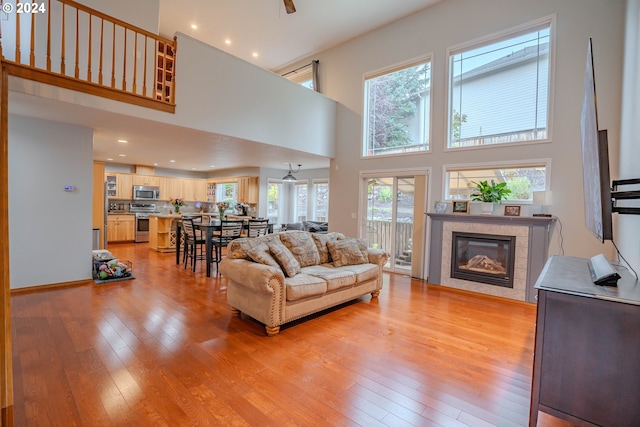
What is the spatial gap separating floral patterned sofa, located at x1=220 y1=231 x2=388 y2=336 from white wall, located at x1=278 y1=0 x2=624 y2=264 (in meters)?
2.22

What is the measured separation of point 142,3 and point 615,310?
250 inches

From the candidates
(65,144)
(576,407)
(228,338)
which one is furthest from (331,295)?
(65,144)

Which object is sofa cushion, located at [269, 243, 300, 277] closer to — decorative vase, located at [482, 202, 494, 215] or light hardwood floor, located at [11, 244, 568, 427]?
light hardwood floor, located at [11, 244, 568, 427]

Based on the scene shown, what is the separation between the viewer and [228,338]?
9.43 feet

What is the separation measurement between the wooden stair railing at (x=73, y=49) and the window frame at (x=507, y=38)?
4.56 m

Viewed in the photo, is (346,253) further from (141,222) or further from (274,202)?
(141,222)

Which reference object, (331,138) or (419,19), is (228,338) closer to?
(331,138)

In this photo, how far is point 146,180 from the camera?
9438mm

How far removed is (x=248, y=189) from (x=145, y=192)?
3.32 m

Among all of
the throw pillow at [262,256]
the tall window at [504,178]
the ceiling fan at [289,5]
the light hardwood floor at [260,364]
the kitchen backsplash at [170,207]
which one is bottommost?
the light hardwood floor at [260,364]

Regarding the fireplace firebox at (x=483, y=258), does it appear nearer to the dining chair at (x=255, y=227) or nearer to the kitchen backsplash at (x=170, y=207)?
the dining chair at (x=255, y=227)

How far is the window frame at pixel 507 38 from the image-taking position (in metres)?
4.21

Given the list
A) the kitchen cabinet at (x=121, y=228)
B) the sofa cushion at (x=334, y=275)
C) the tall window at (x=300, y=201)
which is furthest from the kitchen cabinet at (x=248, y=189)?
the sofa cushion at (x=334, y=275)

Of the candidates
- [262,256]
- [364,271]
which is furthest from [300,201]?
[262,256]
